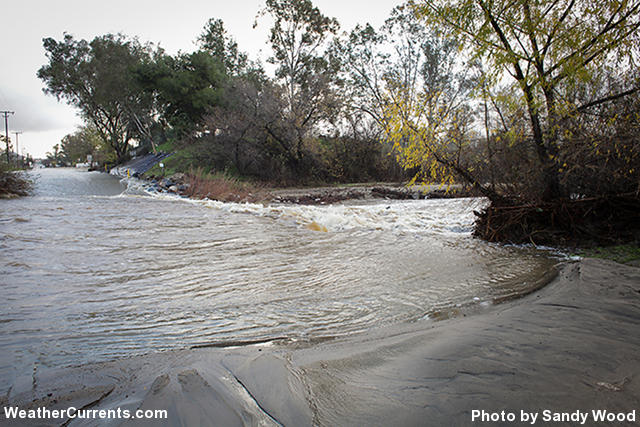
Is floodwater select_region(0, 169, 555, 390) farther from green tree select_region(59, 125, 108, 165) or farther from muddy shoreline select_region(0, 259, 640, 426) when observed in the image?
green tree select_region(59, 125, 108, 165)

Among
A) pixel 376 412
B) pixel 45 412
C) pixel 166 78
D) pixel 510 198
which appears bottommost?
pixel 45 412

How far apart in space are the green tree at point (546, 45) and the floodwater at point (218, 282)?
2028 mm

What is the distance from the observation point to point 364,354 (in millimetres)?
2217

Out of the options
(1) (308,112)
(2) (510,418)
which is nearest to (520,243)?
(2) (510,418)

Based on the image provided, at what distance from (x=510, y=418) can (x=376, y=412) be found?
0.56 meters

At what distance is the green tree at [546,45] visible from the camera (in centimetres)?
478

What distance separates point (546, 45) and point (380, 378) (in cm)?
556

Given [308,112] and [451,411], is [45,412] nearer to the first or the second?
[451,411]

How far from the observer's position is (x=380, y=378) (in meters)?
1.90

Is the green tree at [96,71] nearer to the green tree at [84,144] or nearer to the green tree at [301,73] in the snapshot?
the green tree at [301,73]

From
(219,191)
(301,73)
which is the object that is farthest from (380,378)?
(301,73)

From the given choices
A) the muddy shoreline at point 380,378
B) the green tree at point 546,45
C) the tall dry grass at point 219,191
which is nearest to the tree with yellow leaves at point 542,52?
the green tree at point 546,45

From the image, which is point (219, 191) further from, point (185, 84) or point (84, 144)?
point (84, 144)

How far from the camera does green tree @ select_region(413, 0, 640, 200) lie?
15.7 ft
